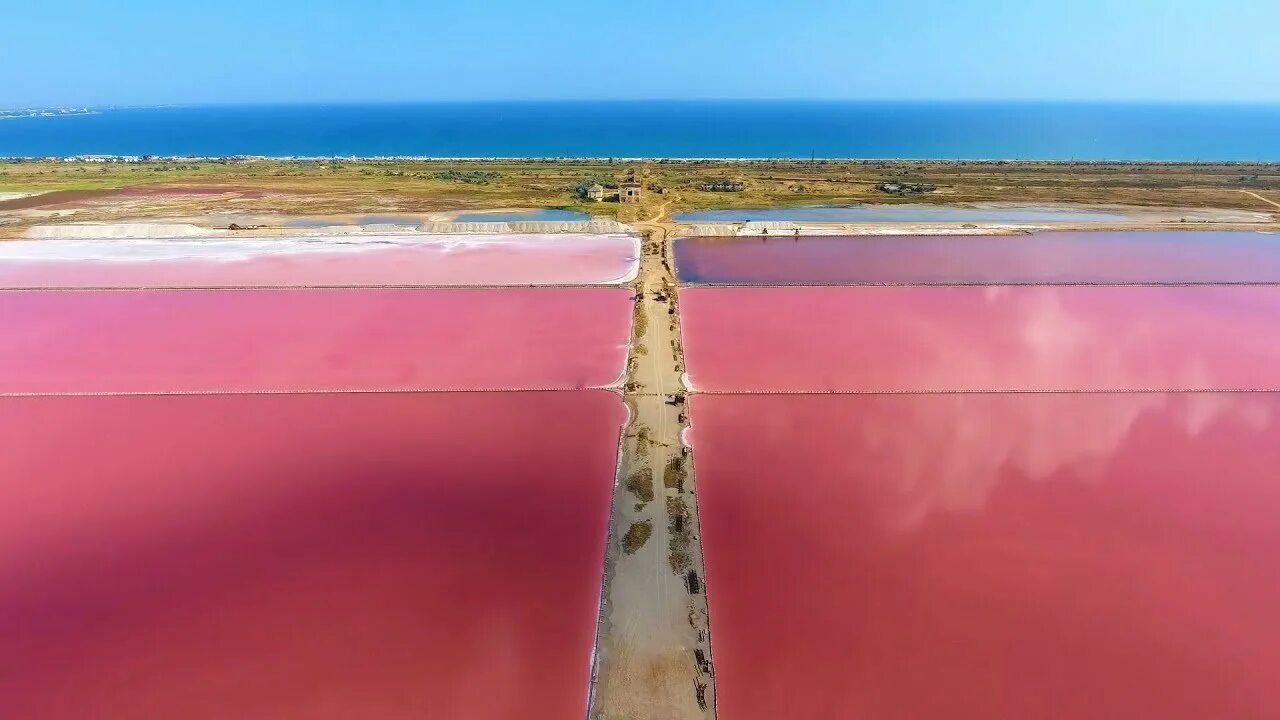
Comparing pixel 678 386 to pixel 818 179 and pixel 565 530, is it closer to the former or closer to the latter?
pixel 565 530

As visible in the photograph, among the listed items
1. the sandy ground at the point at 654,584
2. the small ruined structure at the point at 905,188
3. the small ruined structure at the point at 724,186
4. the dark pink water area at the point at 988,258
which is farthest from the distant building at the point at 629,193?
the sandy ground at the point at 654,584

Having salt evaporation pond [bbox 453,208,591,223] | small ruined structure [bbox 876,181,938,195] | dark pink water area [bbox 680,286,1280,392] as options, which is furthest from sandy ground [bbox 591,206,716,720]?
small ruined structure [bbox 876,181,938,195]

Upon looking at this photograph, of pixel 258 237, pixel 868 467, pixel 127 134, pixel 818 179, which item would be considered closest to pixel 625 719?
pixel 868 467

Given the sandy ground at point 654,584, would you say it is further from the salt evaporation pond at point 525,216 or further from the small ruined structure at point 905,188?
the small ruined structure at point 905,188

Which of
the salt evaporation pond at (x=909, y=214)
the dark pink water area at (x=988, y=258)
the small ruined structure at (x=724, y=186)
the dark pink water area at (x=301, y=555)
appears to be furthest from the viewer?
the small ruined structure at (x=724, y=186)

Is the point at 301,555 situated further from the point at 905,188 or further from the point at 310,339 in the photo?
the point at 905,188

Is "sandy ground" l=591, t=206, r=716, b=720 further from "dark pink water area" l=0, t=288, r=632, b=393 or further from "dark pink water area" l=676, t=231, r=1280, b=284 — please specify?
"dark pink water area" l=676, t=231, r=1280, b=284

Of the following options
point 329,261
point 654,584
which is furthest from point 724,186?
point 654,584
